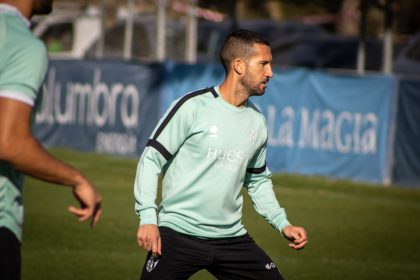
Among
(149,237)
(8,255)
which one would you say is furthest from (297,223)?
(8,255)

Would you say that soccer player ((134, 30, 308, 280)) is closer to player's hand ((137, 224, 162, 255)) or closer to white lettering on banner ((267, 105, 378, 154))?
player's hand ((137, 224, 162, 255))

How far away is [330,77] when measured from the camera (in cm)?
2034

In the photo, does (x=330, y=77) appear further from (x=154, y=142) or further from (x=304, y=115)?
(x=154, y=142)

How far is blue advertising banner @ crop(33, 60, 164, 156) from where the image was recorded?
23.0 meters

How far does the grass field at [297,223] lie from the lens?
10.9 meters

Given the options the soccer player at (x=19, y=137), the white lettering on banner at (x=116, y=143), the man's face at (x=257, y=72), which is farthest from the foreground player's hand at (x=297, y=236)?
the white lettering on banner at (x=116, y=143)

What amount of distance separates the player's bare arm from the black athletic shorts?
350 mm

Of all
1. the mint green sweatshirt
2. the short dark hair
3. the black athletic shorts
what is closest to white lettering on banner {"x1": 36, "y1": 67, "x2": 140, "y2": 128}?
the short dark hair

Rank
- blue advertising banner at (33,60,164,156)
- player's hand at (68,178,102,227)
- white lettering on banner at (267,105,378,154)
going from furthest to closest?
blue advertising banner at (33,60,164,156), white lettering on banner at (267,105,378,154), player's hand at (68,178,102,227)

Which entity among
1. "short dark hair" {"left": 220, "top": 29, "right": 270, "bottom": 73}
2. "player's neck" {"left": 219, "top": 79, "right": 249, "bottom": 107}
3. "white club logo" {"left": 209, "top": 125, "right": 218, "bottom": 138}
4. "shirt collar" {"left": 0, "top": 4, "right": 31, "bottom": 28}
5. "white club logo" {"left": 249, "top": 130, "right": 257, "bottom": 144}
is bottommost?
"white club logo" {"left": 249, "top": 130, "right": 257, "bottom": 144}

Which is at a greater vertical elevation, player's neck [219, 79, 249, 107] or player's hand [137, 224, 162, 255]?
player's neck [219, 79, 249, 107]

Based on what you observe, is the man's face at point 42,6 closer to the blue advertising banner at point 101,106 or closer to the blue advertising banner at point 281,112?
the blue advertising banner at point 281,112

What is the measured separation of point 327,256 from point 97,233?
2.76 m

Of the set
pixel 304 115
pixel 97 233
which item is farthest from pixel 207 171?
pixel 304 115
